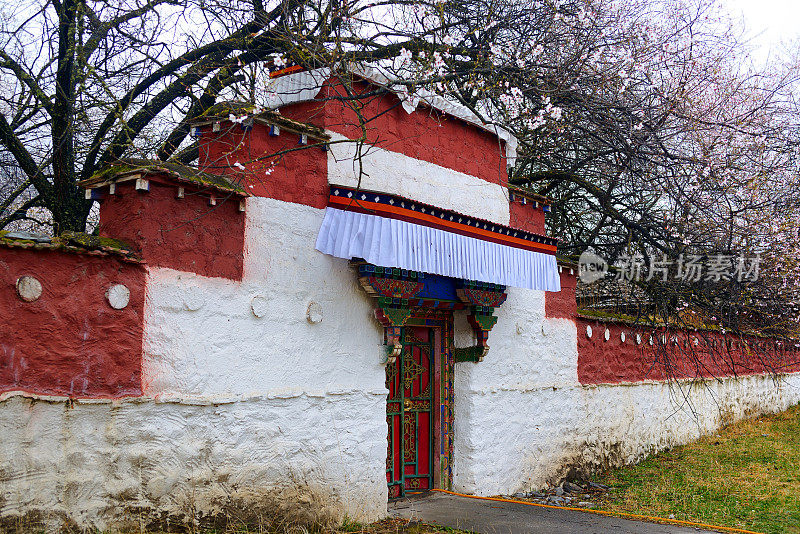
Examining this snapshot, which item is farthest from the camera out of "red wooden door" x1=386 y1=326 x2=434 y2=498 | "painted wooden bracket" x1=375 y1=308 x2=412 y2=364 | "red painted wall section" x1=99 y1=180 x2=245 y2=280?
"red wooden door" x1=386 y1=326 x2=434 y2=498

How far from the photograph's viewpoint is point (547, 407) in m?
8.75

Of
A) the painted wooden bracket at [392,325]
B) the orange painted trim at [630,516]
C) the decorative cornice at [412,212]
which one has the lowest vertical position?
the orange painted trim at [630,516]

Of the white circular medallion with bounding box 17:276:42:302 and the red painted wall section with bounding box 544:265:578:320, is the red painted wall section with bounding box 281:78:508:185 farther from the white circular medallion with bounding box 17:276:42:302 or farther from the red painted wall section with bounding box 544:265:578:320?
the white circular medallion with bounding box 17:276:42:302

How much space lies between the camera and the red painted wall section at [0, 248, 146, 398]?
4078 mm

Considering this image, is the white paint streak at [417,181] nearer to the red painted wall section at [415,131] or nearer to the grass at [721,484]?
the red painted wall section at [415,131]

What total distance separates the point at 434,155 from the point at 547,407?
12.2 feet

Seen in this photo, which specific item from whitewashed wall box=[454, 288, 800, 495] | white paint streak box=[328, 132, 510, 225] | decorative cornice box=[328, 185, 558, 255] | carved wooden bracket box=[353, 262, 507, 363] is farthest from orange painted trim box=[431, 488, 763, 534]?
white paint streak box=[328, 132, 510, 225]

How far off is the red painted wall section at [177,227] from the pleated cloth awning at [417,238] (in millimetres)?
864

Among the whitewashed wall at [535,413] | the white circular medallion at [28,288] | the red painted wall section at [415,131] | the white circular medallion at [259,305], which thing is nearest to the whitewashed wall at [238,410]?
the white circular medallion at [259,305]

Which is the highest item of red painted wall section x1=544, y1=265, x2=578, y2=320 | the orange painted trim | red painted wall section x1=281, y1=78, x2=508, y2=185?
red painted wall section x1=281, y1=78, x2=508, y2=185

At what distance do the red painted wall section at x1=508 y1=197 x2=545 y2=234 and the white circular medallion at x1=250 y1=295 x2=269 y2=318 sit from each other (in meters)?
3.93

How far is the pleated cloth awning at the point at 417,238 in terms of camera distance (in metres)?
5.91

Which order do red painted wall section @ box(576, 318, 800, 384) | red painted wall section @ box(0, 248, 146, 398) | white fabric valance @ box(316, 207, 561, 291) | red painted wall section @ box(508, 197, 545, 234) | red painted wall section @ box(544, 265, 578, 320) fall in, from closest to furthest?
red painted wall section @ box(0, 248, 146, 398) < white fabric valance @ box(316, 207, 561, 291) < red painted wall section @ box(508, 197, 545, 234) < red painted wall section @ box(544, 265, 578, 320) < red painted wall section @ box(576, 318, 800, 384)

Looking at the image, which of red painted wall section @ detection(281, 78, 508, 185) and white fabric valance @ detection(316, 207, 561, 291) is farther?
red painted wall section @ detection(281, 78, 508, 185)
